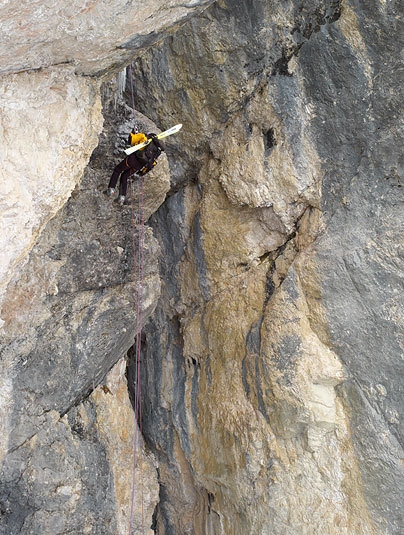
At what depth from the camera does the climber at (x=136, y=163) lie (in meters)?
6.64

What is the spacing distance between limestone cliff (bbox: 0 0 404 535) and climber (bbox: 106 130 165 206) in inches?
9.1

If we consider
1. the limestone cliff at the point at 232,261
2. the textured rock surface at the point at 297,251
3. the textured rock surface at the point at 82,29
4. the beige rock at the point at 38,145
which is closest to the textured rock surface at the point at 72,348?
the limestone cliff at the point at 232,261

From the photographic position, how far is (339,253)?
21.3 feet

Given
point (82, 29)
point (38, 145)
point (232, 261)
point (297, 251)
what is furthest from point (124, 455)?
point (82, 29)

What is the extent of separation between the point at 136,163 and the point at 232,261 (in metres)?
2.09

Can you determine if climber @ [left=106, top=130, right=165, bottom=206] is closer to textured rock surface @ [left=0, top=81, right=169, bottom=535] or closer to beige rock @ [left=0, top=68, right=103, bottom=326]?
textured rock surface @ [left=0, top=81, right=169, bottom=535]

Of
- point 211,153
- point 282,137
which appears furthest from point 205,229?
point 282,137

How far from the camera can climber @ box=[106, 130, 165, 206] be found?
664 centimetres

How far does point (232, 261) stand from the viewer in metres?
7.83

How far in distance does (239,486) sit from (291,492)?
34.2 inches

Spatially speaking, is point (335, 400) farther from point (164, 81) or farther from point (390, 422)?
point (164, 81)

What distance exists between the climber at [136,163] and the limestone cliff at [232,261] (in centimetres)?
23

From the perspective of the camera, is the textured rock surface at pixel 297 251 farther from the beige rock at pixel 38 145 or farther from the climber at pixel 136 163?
the beige rock at pixel 38 145

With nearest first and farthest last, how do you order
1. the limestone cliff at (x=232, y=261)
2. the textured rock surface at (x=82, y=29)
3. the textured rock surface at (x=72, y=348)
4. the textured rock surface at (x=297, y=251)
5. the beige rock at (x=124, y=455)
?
the textured rock surface at (x=82, y=29)
the limestone cliff at (x=232, y=261)
the textured rock surface at (x=297, y=251)
the textured rock surface at (x=72, y=348)
the beige rock at (x=124, y=455)
